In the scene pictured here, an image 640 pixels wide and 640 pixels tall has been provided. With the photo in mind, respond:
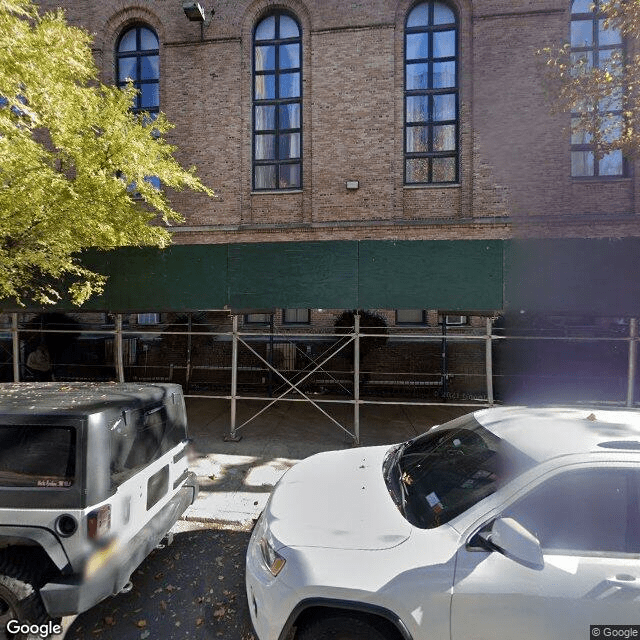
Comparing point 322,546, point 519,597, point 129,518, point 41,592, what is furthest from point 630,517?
point 41,592

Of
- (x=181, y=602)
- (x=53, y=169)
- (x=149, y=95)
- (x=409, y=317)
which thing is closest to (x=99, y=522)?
(x=181, y=602)

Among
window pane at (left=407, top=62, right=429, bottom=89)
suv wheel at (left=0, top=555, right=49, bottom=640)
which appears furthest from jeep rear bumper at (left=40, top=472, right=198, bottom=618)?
window pane at (left=407, top=62, right=429, bottom=89)

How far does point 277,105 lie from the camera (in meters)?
12.0

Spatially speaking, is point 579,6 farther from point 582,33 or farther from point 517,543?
point 517,543

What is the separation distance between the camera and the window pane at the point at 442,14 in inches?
449

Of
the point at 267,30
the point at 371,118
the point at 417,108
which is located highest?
the point at 267,30

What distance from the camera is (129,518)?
2.81 m

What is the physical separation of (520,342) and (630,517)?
9.38m

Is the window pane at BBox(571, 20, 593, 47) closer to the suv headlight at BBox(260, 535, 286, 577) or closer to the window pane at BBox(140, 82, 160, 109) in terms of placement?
the window pane at BBox(140, 82, 160, 109)

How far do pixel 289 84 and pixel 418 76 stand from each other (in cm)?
411

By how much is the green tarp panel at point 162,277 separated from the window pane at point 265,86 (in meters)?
8.16

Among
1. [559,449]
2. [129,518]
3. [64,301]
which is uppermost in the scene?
[64,301]

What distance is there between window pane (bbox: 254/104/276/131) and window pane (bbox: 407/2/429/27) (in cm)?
508

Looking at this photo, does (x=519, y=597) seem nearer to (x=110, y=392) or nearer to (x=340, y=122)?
(x=110, y=392)
